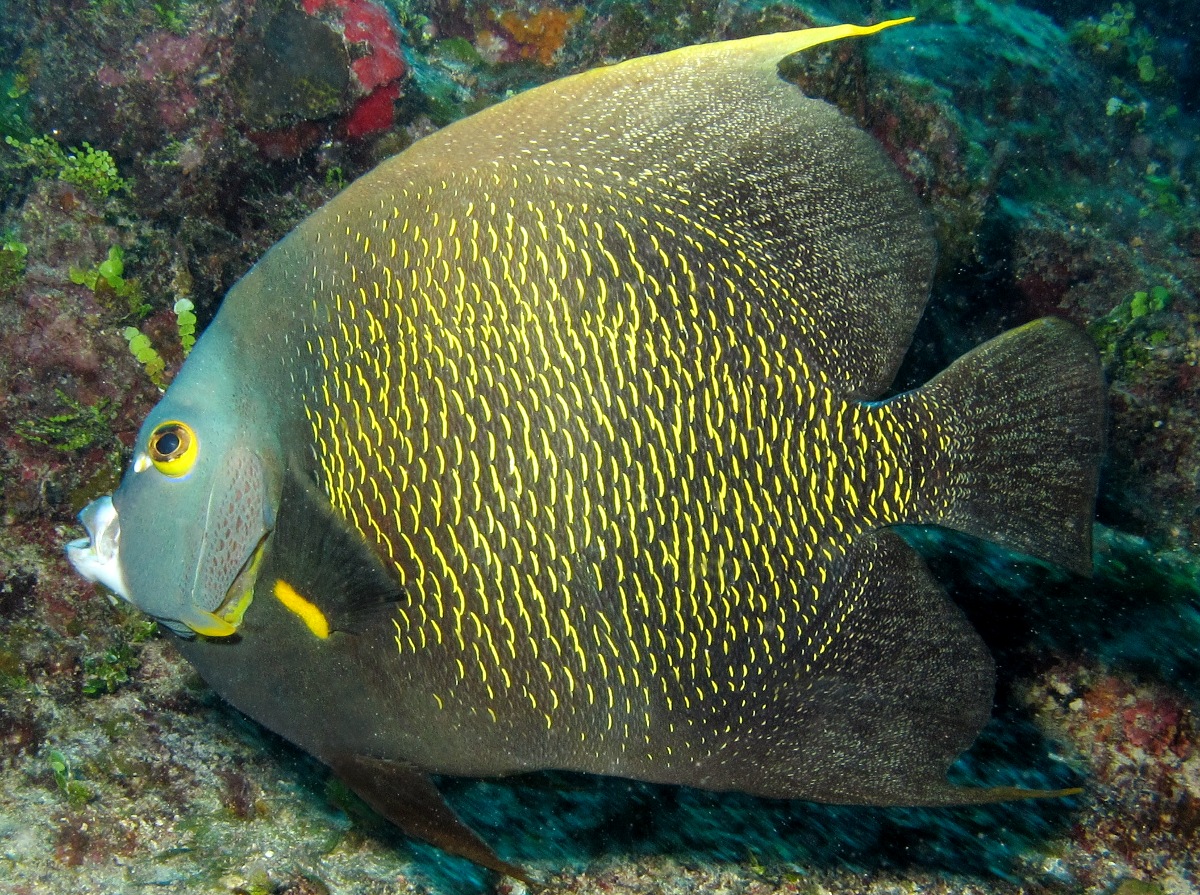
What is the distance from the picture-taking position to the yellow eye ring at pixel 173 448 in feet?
5.22

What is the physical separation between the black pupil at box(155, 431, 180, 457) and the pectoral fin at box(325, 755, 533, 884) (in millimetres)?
806

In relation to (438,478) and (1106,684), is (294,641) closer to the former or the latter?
(438,478)

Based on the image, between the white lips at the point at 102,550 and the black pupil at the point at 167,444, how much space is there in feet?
0.60

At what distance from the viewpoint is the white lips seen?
162cm

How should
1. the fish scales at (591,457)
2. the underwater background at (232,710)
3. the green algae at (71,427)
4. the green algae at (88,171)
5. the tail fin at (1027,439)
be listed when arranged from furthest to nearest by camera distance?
the green algae at (88,171) < the green algae at (71,427) < the underwater background at (232,710) < the tail fin at (1027,439) < the fish scales at (591,457)

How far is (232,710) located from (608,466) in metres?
2.49

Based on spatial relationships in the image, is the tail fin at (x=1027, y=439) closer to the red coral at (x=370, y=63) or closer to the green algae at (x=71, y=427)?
the green algae at (x=71, y=427)

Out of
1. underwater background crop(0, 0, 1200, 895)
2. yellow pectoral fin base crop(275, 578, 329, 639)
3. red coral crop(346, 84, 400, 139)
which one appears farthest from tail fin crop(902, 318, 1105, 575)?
red coral crop(346, 84, 400, 139)

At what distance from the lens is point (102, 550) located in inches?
64.3

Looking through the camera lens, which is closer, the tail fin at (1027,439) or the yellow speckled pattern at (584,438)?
the yellow speckled pattern at (584,438)

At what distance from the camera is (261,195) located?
4.05 m

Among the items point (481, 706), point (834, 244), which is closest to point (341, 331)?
point (481, 706)

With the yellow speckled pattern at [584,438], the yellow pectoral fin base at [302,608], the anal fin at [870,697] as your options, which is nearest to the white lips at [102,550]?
the yellow pectoral fin base at [302,608]

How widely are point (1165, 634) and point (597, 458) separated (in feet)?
11.8
